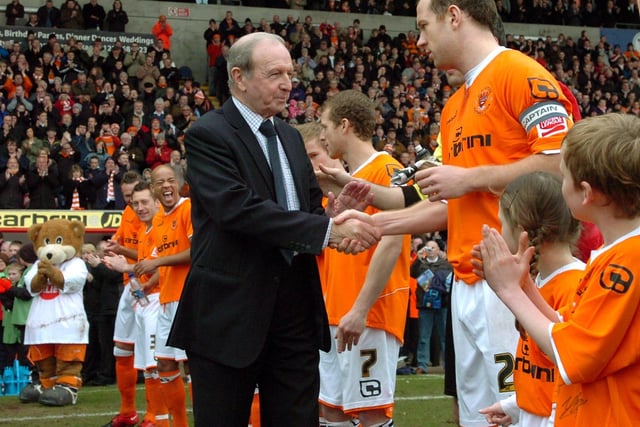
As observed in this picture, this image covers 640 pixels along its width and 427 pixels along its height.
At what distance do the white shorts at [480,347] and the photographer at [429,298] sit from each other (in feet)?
34.0

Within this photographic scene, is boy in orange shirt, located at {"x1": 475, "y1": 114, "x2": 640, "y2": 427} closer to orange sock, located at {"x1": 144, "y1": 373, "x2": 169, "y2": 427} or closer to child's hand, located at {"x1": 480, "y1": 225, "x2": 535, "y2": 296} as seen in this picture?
child's hand, located at {"x1": 480, "y1": 225, "x2": 535, "y2": 296}

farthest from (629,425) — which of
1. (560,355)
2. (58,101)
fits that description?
(58,101)

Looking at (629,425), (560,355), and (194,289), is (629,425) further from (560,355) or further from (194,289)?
(194,289)

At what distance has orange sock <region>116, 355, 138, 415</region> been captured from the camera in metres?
8.95

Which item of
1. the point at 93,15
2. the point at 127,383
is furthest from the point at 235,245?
the point at 93,15

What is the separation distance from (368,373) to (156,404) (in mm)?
3359

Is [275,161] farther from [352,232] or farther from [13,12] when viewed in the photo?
[13,12]

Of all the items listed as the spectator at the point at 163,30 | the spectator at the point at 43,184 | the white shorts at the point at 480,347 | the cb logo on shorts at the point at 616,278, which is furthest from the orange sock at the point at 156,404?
the spectator at the point at 163,30

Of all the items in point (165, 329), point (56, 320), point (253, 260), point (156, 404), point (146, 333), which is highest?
point (253, 260)

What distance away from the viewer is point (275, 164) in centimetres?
414

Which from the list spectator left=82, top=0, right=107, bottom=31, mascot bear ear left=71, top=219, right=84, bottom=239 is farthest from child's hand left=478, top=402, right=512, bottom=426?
spectator left=82, top=0, right=107, bottom=31

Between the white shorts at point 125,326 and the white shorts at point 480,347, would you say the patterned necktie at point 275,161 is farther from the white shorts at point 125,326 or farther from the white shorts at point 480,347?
the white shorts at point 125,326

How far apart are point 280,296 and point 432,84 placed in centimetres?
2321

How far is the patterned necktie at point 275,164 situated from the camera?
4102mm
